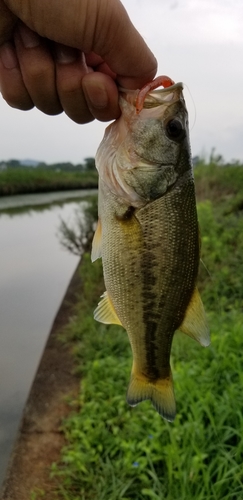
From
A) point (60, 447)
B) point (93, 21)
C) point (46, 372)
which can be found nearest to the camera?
point (93, 21)

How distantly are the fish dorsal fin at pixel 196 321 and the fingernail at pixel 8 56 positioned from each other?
993mm

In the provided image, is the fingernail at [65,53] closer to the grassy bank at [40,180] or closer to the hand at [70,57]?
the hand at [70,57]

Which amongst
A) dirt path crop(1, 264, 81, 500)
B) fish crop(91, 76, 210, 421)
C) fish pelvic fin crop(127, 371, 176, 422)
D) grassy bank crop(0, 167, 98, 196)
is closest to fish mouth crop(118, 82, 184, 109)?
fish crop(91, 76, 210, 421)

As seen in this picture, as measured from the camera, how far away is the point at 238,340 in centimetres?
369

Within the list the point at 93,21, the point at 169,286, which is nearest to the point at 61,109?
the point at 93,21

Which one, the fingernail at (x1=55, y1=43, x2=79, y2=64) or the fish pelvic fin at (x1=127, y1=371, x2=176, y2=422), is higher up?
the fingernail at (x1=55, y1=43, x2=79, y2=64)

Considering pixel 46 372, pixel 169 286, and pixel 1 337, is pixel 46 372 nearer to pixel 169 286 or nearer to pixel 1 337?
pixel 1 337

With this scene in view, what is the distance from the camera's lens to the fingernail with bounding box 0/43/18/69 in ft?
5.14

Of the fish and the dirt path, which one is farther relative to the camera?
the dirt path

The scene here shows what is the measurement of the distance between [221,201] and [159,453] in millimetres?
8701

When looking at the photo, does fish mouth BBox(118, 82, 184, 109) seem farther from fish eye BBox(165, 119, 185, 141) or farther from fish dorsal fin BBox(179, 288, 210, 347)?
fish dorsal fin BBox(179, 288, 210, 347)

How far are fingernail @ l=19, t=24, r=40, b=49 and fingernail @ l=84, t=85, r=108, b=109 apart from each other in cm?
21

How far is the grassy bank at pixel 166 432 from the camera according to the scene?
9.30 feet

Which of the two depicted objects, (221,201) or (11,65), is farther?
(221,201)
